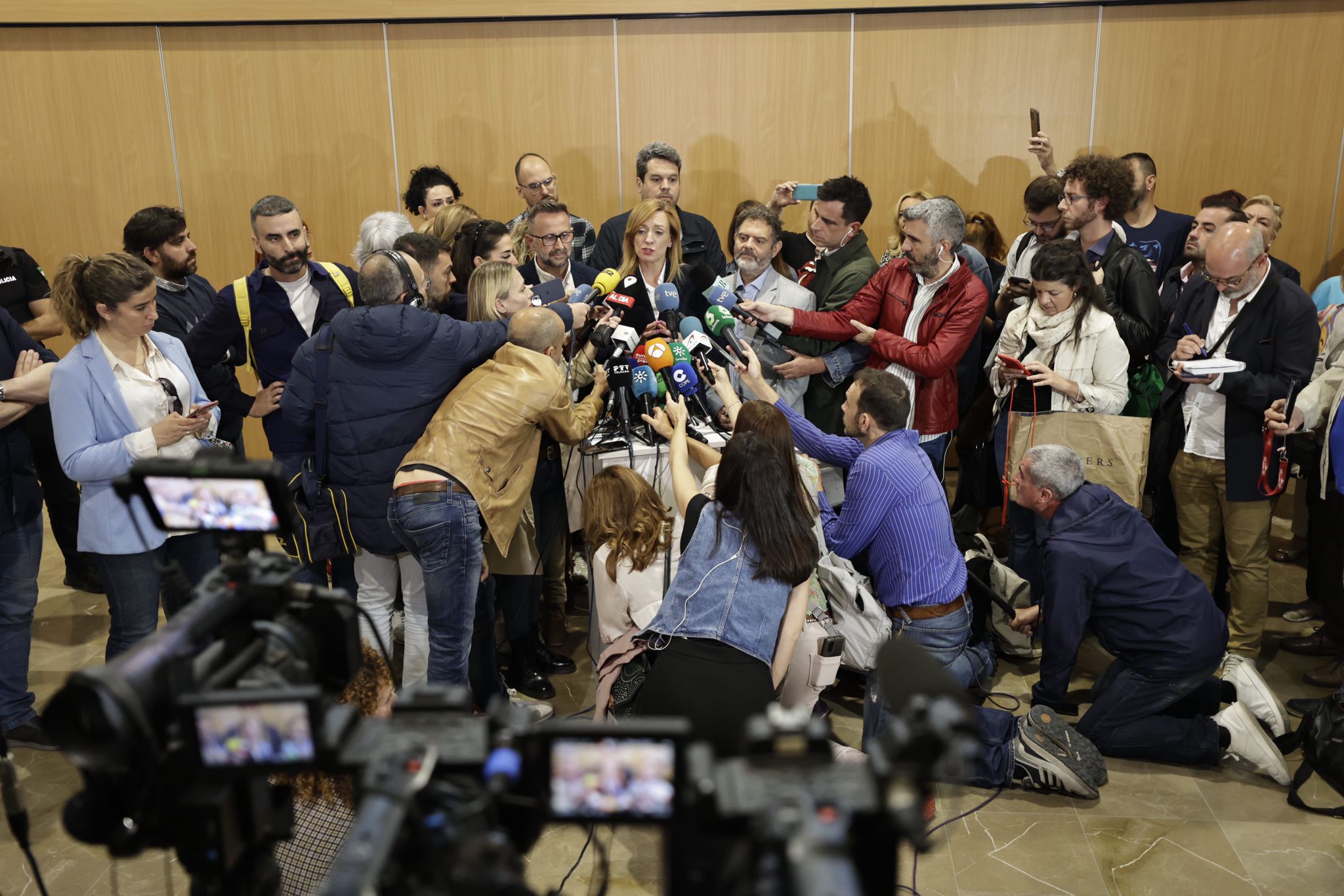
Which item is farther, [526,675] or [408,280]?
[526,675]

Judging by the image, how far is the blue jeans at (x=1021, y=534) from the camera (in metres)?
4.17

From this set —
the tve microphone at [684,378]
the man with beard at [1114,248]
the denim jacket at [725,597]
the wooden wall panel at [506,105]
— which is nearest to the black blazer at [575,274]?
the tve microphone at [684,378]

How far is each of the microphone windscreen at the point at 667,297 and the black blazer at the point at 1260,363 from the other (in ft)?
6.52

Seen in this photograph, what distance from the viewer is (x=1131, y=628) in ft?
10.9

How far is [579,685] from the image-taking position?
3.90 m

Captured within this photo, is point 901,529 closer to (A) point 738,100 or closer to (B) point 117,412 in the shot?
(B) point 117,412

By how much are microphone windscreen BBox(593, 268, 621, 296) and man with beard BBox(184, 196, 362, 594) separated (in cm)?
86

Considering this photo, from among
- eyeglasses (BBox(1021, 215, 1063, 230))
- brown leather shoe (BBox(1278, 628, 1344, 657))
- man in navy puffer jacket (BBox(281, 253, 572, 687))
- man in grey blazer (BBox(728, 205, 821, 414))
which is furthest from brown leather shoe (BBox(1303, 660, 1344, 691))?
man in navy puffer jacket (BBox(281, 253, 572, 687))

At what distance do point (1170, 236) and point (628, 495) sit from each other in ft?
10.1

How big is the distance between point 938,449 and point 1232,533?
1115 mm

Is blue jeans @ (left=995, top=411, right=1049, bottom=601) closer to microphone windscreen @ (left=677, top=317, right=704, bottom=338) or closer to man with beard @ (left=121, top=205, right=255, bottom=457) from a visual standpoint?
microphone windscreen @ (left=677, top=317, right=704, bottom=338)

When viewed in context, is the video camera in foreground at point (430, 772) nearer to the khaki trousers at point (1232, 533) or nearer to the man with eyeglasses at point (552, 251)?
the man with eyeglasses at point (552, 251)

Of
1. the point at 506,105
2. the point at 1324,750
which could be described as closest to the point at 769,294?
the point at 1324,750

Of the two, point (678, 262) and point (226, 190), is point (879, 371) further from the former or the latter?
point (226, 190)
